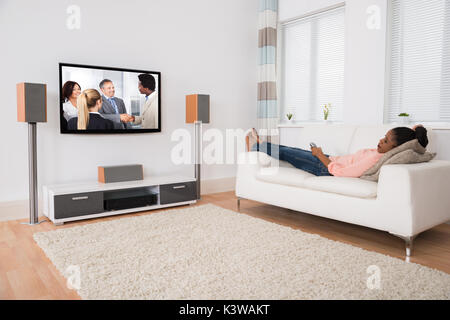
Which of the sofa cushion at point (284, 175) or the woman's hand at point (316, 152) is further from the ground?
the woman's hand at point (316, 152)

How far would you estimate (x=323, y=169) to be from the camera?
3.29 metres

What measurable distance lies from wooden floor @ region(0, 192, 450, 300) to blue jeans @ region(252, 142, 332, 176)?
1.61 feet

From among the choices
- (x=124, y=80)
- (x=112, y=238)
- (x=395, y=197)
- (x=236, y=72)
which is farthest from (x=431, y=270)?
(x=236, y=72)

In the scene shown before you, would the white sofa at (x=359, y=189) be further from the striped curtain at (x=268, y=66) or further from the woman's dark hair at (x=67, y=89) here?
the woman's dark hair at (x=67, y=89)

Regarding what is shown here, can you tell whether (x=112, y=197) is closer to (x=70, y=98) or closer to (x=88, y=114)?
(x=88, y=114)

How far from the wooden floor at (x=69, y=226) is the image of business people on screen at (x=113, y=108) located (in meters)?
1.02

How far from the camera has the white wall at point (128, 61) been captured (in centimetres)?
335

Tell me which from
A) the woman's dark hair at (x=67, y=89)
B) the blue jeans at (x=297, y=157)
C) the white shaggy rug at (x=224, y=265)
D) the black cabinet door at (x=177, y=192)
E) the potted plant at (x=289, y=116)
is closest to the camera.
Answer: the white shaggy rug at (x=224, y=265)

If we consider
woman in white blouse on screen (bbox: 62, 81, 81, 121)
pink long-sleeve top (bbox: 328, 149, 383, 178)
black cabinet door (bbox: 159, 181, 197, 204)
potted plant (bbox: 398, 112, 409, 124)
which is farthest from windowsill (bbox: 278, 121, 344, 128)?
woman in white blouse on screen (bbox: 62, 81, 81, 121)

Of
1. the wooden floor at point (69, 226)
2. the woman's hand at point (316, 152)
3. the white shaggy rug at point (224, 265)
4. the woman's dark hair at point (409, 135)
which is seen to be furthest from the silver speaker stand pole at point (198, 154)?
the woman's dark hair at point (409, 135)

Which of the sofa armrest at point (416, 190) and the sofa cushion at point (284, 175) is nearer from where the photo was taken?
the sofa armrest at point (416, 190)

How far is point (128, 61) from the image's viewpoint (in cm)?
400

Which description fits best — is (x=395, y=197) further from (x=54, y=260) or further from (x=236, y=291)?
(x=54, y=260)

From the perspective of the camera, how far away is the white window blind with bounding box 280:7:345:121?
4.58 m
